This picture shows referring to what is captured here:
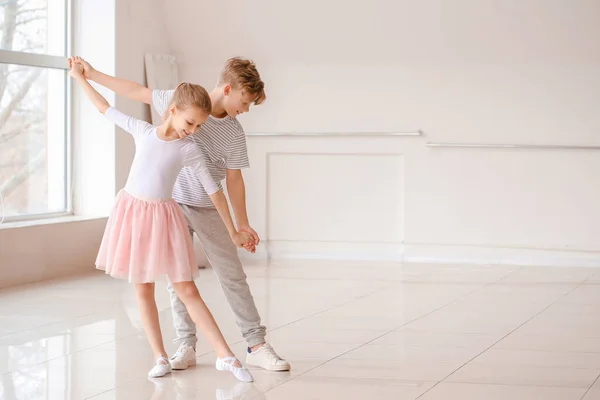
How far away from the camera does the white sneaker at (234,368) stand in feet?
10.3

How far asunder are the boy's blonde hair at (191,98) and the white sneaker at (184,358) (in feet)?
2.78

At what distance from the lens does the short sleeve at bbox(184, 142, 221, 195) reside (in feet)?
10.2

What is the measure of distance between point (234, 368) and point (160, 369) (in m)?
0.24

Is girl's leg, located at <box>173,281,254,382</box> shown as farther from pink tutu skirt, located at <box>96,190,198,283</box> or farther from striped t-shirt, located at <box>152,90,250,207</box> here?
striped t-shirt, located at <box>152,90,250,207</box>

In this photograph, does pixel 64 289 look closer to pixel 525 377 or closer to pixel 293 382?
pixel 293 382

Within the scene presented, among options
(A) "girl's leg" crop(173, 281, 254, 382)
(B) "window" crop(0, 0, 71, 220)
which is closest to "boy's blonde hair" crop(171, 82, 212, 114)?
(A) "girl's leg" crop(173, 281, 254, 382)

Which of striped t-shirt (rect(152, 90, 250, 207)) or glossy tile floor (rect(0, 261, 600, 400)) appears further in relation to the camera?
striped t-shirt (rect(152, 90, 250, 207))

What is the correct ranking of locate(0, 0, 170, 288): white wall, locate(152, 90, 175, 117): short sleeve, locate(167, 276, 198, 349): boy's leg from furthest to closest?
locate(0, 0, 170, 288): white wall → locate(167, 276, 198, 349): boy's leg → locate(152, 90, 175, 117): short sleeve

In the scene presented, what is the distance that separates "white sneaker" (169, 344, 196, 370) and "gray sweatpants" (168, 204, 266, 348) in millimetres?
192

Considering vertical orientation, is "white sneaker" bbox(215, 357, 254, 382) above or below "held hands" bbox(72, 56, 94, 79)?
below

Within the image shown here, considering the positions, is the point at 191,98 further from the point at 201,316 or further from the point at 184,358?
the point at 184,358

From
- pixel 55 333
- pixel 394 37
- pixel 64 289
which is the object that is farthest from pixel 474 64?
pixel 55 333

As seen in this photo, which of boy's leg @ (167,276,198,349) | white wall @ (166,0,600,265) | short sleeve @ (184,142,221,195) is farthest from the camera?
white wall @ (166,0,600,265)

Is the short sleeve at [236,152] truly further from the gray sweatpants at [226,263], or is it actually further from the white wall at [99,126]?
the white wall at [99,126]
